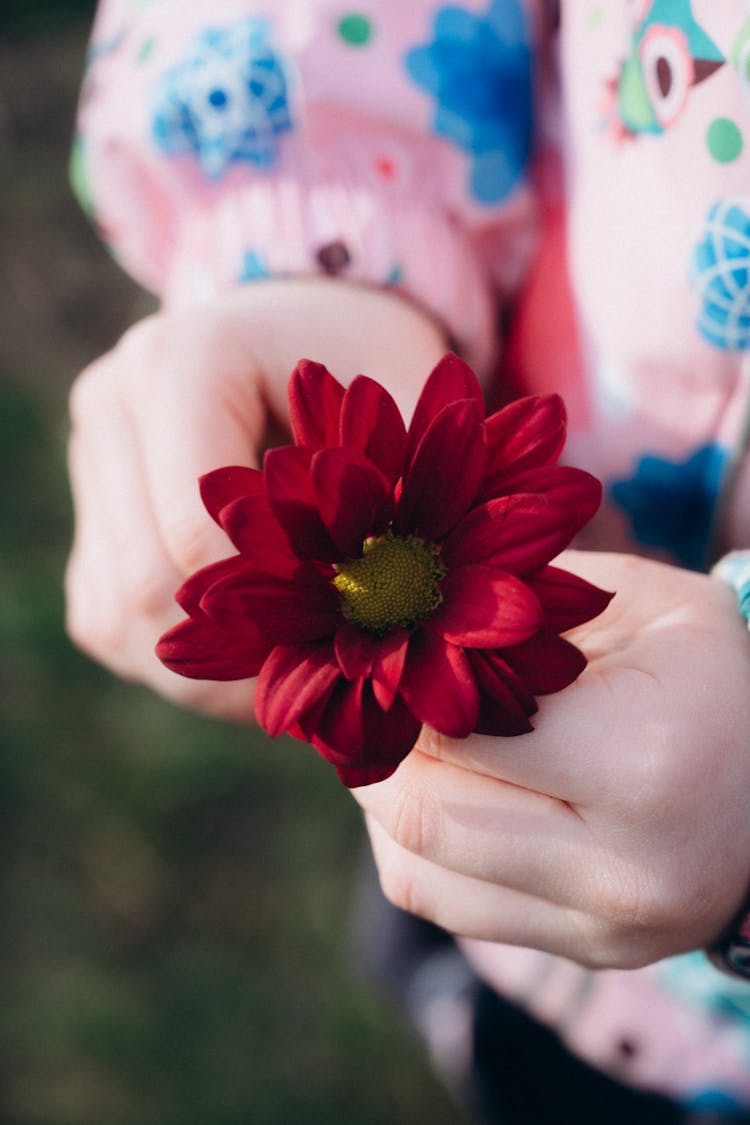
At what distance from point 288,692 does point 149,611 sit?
0.23m

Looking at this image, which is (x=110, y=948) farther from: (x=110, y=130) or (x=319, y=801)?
(x=110, y=130)

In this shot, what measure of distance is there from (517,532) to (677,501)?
28 cm

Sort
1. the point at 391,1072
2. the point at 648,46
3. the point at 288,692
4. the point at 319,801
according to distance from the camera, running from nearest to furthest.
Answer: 1. the point at 288,692
2. the point at 648,46
3. the point at 391,1072
4. the point at 319,801

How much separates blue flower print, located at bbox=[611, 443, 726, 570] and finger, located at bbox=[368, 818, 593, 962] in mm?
235

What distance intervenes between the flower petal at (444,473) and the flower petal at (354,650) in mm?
42

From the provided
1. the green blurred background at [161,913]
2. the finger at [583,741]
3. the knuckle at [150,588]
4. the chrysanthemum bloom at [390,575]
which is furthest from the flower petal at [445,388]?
the green blurred background at [161,913]

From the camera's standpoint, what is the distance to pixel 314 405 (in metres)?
0.38

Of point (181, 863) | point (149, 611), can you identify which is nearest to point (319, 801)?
point (181, 863)

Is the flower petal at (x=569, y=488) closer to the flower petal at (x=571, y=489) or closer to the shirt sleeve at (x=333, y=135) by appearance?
the flower petal at (x=571, y=489)

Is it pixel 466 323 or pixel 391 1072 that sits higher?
pixel 466 323

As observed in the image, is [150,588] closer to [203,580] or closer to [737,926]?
[203,580]

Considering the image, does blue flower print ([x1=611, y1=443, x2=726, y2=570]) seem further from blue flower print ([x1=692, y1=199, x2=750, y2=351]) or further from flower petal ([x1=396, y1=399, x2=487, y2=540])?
flower petal ([x1=396, y1=399, x2=487, y2=540])

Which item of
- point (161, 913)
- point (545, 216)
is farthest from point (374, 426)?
point (161, 913)

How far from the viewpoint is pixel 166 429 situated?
56 cm
